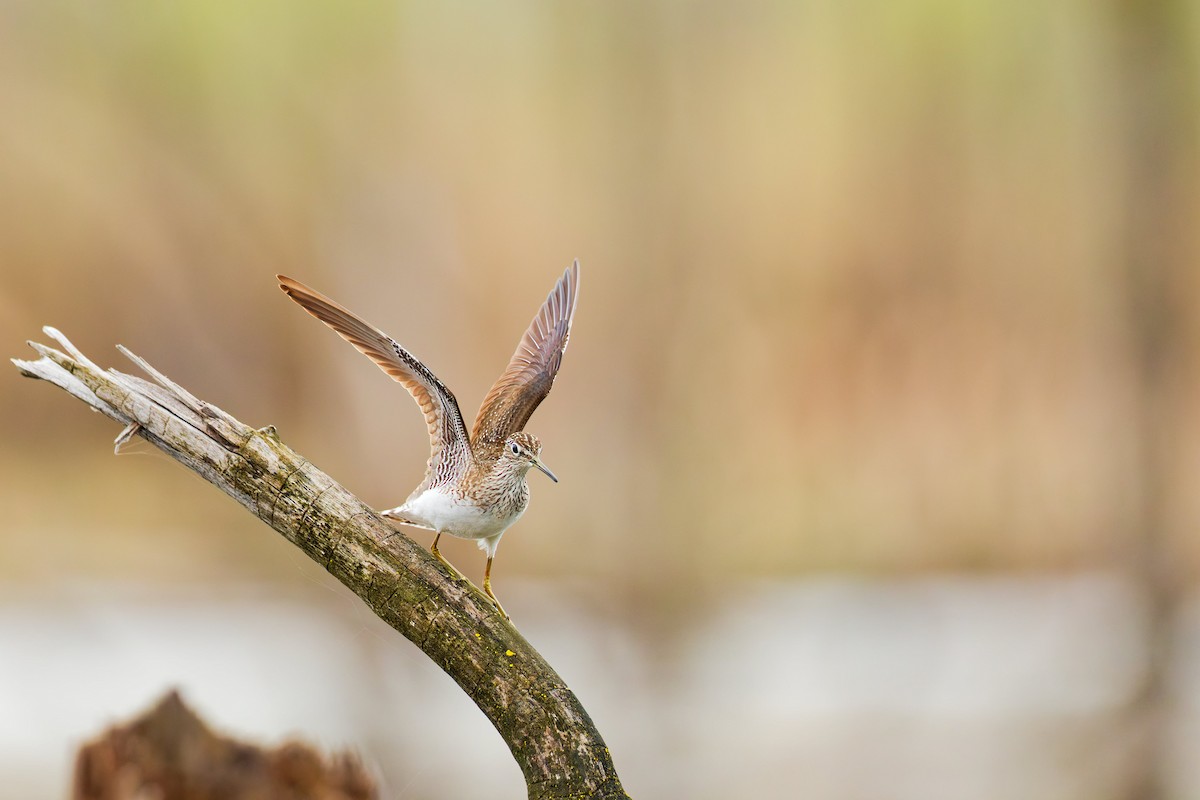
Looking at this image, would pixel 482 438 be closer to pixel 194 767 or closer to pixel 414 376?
pixel 414 376

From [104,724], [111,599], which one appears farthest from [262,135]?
[104,724]

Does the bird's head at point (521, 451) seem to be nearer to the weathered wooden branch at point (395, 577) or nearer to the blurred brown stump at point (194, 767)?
the weathered wooden branch at point (395, 577)

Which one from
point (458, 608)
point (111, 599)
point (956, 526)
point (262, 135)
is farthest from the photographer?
point (956, 526)

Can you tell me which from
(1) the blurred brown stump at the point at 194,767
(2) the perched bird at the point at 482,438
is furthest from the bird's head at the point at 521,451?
(1) the blurred brown stump at the point at 194,767

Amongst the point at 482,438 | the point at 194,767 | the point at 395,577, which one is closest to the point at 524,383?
the point at 482,438

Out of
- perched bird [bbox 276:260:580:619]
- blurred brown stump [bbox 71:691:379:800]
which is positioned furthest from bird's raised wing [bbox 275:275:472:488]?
blurred brown stump [bbox 71:691:379:800]

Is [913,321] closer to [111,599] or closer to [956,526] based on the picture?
[956,526]
